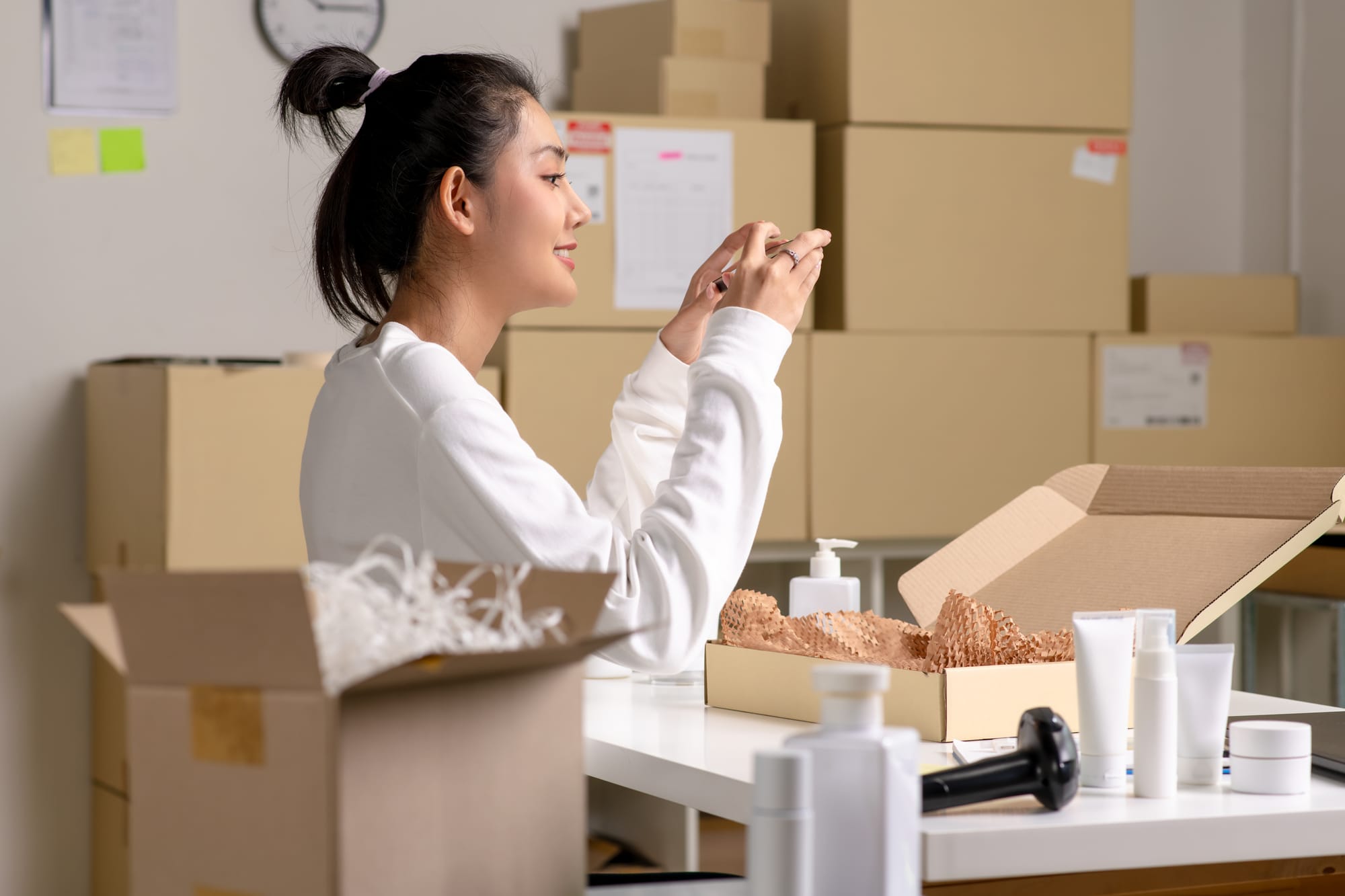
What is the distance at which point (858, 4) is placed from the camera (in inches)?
101

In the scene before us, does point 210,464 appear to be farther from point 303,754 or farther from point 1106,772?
point 303,754

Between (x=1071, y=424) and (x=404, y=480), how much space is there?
5.79ft

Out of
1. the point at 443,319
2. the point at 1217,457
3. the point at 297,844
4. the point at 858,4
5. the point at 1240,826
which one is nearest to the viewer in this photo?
the point at 297,844

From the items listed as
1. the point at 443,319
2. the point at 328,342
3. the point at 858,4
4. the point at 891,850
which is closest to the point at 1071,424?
the point at 858,4

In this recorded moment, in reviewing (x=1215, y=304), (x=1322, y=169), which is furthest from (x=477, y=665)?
(x=1322, y=169)

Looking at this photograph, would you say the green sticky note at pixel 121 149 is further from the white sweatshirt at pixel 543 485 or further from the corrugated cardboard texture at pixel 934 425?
the white sweatshirt at pixel 543 485

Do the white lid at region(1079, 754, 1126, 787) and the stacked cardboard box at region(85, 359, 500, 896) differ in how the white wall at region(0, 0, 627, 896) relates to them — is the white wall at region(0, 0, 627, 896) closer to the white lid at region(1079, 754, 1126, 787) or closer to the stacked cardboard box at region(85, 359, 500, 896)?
the stacked cardboard box at region(85, 359, 500, 896)

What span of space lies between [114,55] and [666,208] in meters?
1.08

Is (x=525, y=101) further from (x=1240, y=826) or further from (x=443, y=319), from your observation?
(x=1240, y=826)

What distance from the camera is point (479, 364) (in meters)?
1.38

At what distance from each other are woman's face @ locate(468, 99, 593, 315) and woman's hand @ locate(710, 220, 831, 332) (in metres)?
0.20

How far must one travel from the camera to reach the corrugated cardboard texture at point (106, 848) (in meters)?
2.52

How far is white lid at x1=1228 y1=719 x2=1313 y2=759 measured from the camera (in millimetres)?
885

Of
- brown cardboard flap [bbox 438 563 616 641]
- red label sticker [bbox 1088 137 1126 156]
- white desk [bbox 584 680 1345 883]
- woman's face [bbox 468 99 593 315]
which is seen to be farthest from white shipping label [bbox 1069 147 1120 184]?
brown cardboard flap [bbox 438 563 616 641]
